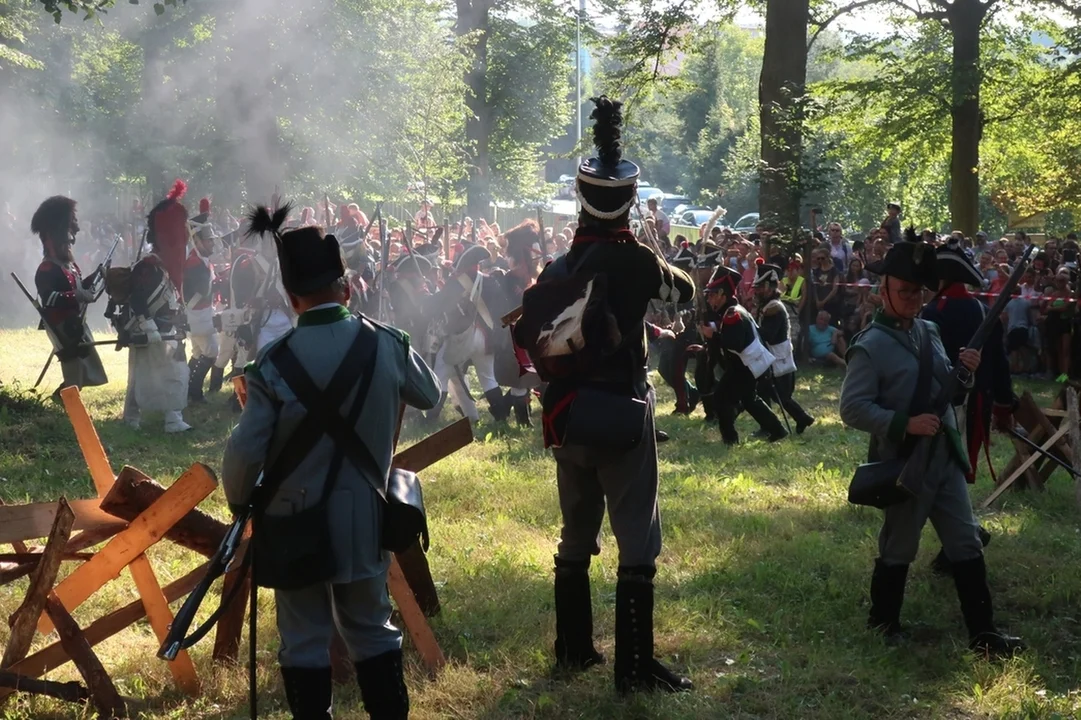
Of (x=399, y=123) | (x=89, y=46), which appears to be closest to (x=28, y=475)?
(x=399, y=123)

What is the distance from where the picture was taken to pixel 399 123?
2906 centimetres

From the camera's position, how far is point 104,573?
16.3ft

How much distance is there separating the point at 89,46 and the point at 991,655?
33.6 m

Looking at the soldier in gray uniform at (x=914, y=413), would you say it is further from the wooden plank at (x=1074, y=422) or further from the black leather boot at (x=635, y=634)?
the wooden plank at (x=1074, y=422)

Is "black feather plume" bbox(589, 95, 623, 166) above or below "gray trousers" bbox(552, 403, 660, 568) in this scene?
above

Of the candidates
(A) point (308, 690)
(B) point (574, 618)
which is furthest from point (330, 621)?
(B) point (574, 618)


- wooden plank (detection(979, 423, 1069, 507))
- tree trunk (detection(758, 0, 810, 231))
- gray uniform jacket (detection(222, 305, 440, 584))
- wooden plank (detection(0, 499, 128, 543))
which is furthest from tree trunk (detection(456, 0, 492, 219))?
gray uniform jacket (detection(222, 305, 440, 584))

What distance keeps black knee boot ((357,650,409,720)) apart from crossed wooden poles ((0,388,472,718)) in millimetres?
707

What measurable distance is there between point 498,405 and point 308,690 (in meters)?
9.09

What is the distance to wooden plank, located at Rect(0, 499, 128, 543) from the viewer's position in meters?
4.70

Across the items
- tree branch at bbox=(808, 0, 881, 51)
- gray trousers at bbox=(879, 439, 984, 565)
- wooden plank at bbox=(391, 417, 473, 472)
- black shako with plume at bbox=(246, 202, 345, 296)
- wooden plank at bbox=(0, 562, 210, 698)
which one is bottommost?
wooden plank at bbox=(0, 562, 210, 698)

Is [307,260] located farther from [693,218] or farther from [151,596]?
[693,218]

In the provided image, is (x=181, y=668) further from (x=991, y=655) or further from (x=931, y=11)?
(x=931, y=11)

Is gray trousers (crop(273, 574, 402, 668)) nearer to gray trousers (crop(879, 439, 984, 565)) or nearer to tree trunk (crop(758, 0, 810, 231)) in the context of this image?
gray trousers (crop(879, 439, 984, 565))
